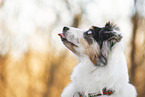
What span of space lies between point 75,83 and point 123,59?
58cm

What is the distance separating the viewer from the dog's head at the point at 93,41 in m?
1.98

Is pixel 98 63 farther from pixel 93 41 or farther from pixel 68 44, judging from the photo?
pixel 68 44

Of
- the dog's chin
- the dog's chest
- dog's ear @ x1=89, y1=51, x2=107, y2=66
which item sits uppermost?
the dog's chin

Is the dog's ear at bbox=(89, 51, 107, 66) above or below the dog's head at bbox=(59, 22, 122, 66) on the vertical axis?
below

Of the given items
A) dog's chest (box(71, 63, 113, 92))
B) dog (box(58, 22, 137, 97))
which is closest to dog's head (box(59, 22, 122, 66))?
dog (box(58, 22, 137, 97))

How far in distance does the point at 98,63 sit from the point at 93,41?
25 centimetres

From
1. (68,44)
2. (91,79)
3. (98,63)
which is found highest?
(68,44)

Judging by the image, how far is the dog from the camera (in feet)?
6.12

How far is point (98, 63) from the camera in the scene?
2016 millimetres

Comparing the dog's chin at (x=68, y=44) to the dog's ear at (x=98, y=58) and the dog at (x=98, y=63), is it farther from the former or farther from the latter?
the dog's ear at (x=98, y=58)

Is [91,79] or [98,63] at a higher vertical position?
[98,63]

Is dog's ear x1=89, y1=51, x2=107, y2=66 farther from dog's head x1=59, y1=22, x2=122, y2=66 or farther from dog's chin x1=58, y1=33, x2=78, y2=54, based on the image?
dog's chin x1=58, y1=33, x2=78, y2=54

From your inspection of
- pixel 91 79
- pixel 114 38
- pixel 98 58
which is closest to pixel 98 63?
pixel 98 58

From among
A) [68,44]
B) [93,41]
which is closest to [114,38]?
[93,41]
